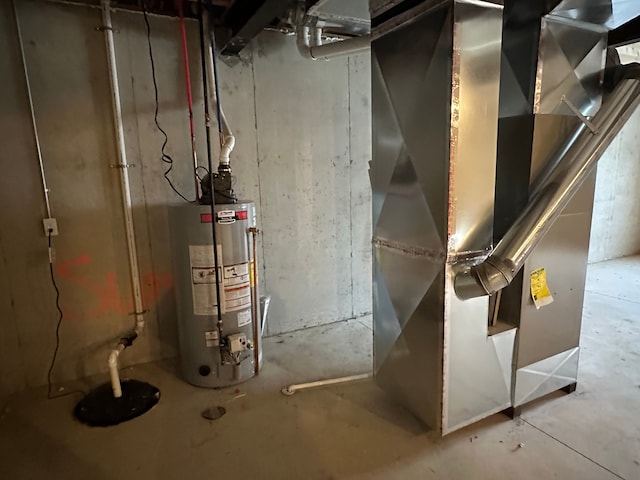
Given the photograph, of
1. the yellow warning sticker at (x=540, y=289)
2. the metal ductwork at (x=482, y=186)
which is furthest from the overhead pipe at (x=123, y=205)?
the yellow warning sticker at (x=540, y=289)

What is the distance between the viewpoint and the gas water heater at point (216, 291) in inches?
79.9

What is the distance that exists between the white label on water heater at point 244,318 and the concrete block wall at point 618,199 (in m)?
4.50

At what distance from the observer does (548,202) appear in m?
1.56

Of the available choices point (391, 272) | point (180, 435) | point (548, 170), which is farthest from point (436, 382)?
point (180, 435)

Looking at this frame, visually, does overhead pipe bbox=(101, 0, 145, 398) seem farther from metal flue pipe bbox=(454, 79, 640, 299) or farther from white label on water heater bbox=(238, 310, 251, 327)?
metal flue pipe bbox=(454, 79, 640, 299)

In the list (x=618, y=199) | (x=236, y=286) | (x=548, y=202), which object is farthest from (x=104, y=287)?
(x=618, y=199)

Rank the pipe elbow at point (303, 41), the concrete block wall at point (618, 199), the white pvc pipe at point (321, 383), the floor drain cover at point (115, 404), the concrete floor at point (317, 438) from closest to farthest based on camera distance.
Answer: the concrete floor at point (317, 438)
the floor drain cover at point (115, 404)
the white pvc pipe at point (321, 383)
the pipe elbow at point (303, 41)
the concrete block wall at point (618, 199)

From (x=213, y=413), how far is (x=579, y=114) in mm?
2248

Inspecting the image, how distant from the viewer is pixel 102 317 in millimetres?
2334

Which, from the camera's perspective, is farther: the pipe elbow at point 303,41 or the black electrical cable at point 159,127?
the pipe elbow at point 303,41

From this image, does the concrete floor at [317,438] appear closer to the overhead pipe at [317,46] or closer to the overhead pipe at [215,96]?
the overhead pipe at [215,96]

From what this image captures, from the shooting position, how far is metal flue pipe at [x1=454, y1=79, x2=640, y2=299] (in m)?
1.50

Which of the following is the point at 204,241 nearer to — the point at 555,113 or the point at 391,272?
the point at 391,272

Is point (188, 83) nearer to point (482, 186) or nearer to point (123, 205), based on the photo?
point (123, 205)
